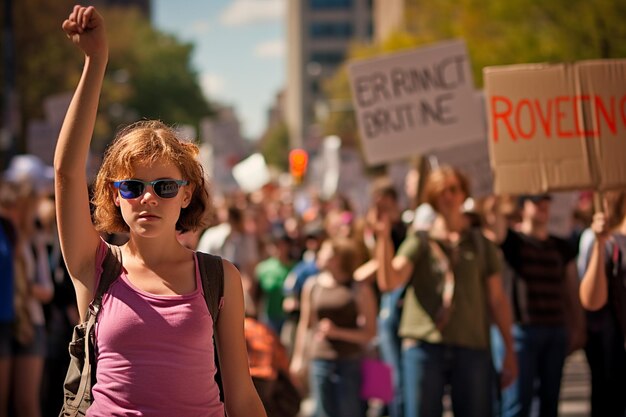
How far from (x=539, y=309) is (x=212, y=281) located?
5.35 metres

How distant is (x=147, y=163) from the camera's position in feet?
13.4

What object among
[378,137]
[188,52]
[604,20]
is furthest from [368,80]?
[188,52]

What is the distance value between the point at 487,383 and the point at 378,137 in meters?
3.15

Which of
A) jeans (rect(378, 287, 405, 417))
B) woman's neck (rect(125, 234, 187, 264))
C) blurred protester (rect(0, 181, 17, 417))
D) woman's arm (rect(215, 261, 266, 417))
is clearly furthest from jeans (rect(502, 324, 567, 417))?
woman's neck (rect(125, 234, 187, 264))

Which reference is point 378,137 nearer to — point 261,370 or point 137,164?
point 261,370

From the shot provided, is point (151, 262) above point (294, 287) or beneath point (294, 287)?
above

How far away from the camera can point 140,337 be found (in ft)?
13.0

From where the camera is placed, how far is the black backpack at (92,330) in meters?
4.07

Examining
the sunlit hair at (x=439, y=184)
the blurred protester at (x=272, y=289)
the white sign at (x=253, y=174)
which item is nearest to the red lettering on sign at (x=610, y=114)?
the sunlit hair at (x=439, y=184)

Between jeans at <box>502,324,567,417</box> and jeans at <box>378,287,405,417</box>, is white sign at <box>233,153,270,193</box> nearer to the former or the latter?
jeans at <box>378,287,405,417</box>

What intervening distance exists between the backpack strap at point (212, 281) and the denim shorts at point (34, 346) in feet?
16.5

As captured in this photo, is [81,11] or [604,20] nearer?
[81,11]

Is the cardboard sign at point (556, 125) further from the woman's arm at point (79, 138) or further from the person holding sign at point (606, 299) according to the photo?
the woman's arm at point (79, 138)

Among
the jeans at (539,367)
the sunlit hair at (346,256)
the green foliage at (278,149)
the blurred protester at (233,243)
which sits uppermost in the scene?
the sunlit hair at (346,256)
